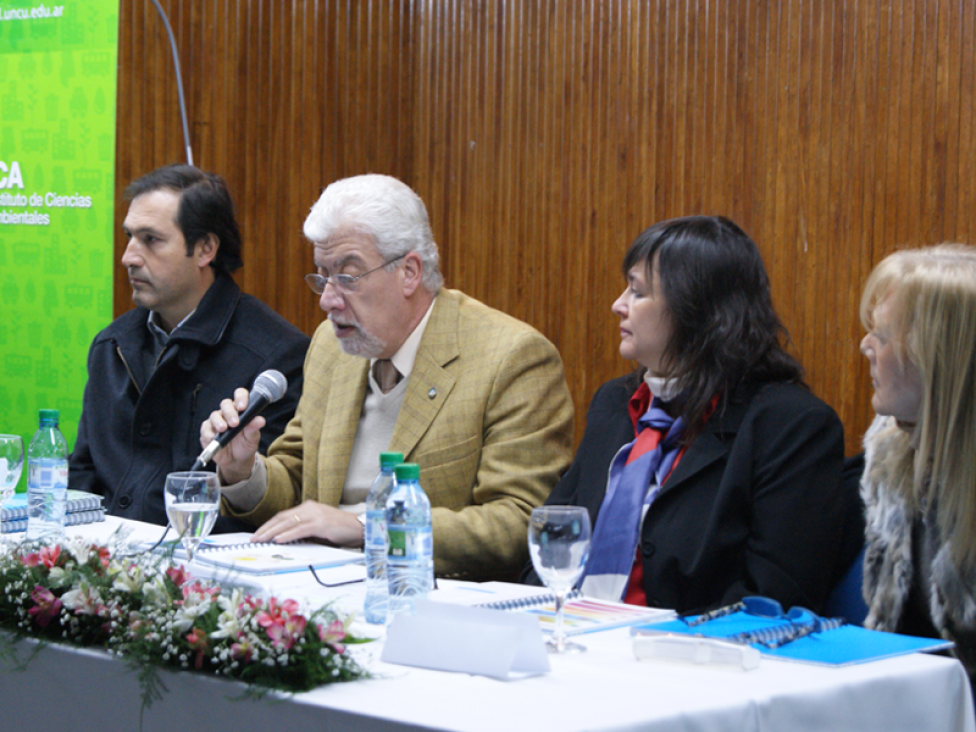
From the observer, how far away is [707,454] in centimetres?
218

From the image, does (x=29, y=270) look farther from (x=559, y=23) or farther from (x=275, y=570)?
(x=275, y=570)

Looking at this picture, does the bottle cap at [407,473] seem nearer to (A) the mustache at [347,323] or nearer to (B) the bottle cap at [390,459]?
(B) the bottle cap at [390,459]

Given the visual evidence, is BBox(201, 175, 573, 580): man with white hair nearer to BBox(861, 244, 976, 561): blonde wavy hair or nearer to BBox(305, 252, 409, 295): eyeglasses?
BBox(305, 252, 409, 295): eyeglasses

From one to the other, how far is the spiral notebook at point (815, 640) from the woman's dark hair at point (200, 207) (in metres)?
2.51

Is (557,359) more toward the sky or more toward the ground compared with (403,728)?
more toward the sky

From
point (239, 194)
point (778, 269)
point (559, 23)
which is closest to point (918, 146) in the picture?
point (778, 269)

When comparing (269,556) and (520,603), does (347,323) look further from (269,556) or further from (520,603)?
(520,603)

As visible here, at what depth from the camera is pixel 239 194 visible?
4684mm

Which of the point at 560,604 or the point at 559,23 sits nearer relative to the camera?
the point at 560,604

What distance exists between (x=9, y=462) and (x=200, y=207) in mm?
1475

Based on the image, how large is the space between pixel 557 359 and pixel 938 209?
1795 millimetres

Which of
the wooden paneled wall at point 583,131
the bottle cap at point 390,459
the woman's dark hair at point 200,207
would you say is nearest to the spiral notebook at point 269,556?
the bottle cap at point 390,459

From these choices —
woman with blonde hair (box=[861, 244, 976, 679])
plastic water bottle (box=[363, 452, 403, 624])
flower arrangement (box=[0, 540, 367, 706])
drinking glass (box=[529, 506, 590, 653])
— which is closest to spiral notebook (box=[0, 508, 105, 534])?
flower arrangement (box=[0, 540, 367, 706])

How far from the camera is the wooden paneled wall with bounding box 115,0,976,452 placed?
386 centimetres
